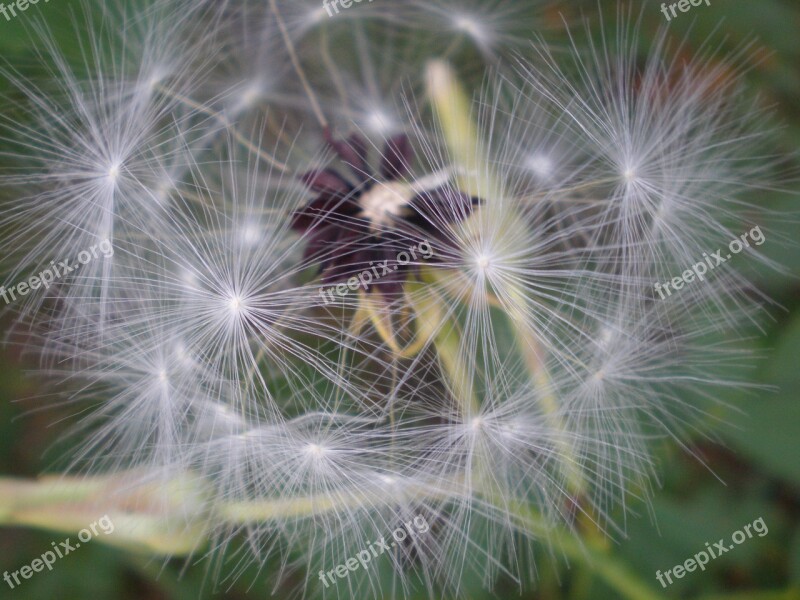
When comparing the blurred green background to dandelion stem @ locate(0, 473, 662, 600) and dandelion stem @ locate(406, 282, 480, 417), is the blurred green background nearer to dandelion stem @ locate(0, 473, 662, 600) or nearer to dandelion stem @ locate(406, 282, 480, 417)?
dandelion stem @ locate(0, 473, 662, 600)

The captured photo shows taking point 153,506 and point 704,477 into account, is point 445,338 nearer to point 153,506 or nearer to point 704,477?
point 153,506

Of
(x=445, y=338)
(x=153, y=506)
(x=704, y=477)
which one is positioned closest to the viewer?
(x=445, y=338)

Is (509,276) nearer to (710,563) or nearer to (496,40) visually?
(496,40)

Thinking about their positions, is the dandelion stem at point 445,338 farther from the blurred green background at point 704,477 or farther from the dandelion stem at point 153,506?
the blurred green background at point 704,477

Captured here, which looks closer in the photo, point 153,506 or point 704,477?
point 153,506

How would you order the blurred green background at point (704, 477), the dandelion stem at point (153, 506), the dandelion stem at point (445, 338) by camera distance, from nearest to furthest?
the dandelion stem at point (445, 338), the dandelion stem at point (153, 506), the blurred green background at point (704, 477)

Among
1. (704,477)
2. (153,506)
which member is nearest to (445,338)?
(153,506)

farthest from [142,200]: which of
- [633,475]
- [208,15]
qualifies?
[633,475]

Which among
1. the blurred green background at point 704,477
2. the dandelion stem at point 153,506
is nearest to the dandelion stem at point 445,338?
the dandelion stem at point 153,506

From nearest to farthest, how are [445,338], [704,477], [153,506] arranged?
[445,338] < [153,506] < [704,477]
